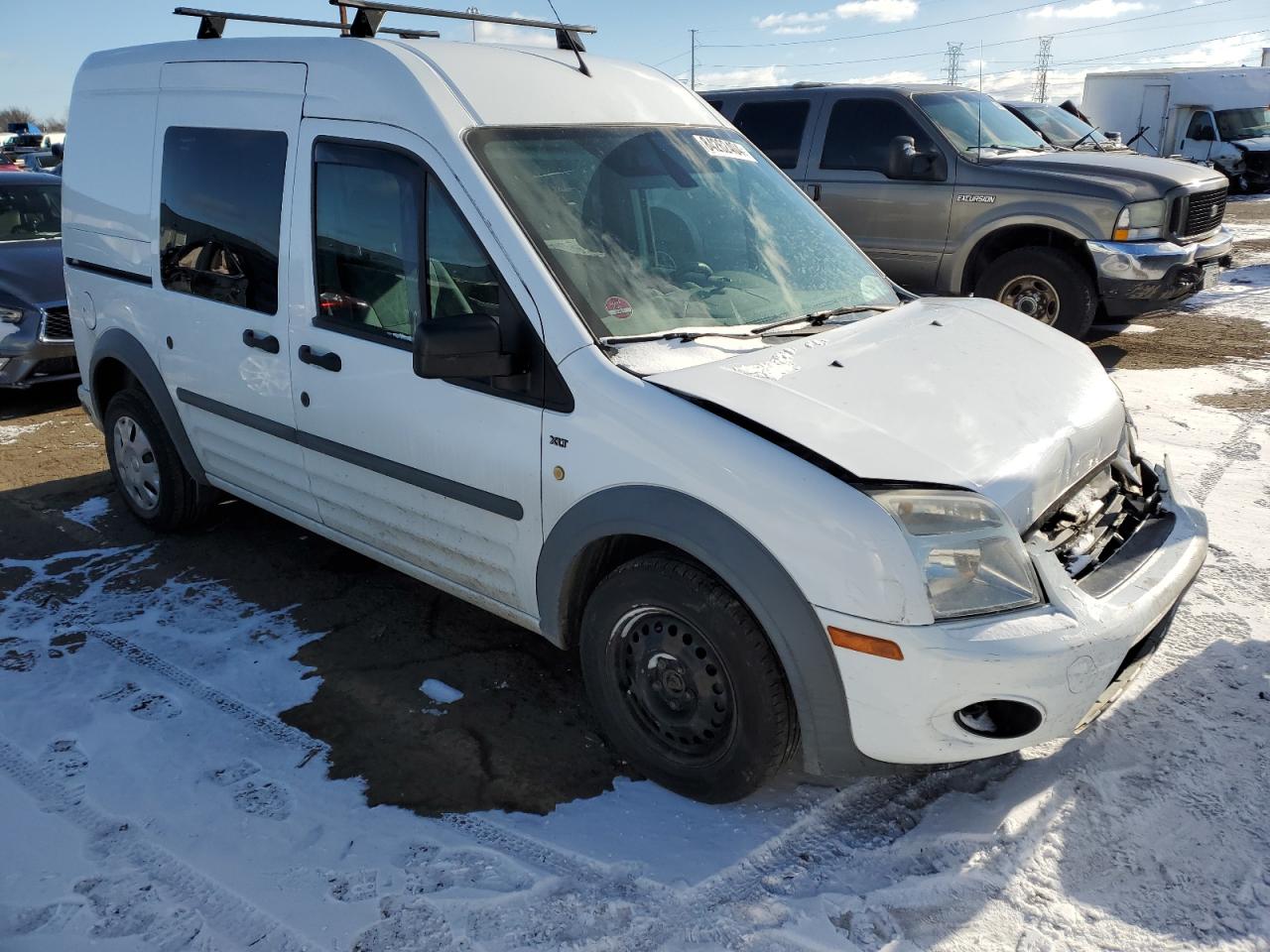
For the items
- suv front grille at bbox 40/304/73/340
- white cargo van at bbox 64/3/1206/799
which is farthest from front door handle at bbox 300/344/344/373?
suv front grille at bbox 40/304/73/340

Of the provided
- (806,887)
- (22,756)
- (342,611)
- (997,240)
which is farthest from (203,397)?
(997,240)

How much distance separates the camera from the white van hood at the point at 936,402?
2.61 meters

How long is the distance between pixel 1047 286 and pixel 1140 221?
76 centimetres

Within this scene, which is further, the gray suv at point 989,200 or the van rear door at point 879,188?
the van rear door at point 879,188

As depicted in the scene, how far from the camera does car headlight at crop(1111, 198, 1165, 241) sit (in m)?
7.42

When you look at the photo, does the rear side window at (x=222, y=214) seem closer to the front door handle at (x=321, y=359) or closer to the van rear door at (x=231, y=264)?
the van rear door at (x=231, y=264)

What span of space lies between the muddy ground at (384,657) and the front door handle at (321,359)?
3.65 ft

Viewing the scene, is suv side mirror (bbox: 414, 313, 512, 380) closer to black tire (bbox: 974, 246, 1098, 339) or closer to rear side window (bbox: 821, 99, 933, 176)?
black tire (bbox: 974, 246, 1098, 339)

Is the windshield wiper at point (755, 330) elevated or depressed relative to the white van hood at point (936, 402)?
elevated

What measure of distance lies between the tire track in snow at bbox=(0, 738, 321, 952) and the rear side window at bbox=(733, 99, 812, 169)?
7.13 m

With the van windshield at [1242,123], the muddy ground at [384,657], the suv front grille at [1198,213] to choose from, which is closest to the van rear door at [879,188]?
the suv front grille at [1198,213]

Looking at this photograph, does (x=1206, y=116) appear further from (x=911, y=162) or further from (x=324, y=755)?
(x=324, y=755)

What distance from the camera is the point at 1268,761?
3057 millimetres

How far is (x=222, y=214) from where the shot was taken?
4043mm
